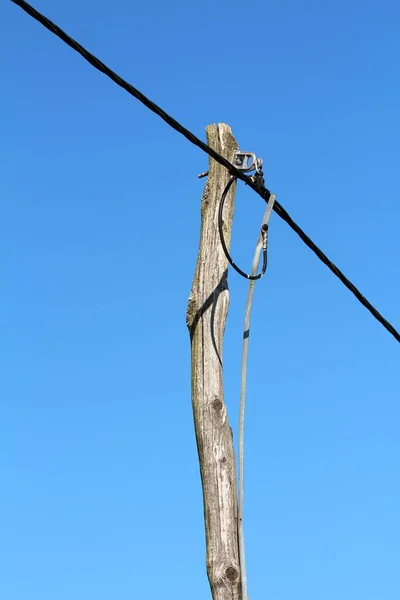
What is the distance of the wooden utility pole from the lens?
5.76m

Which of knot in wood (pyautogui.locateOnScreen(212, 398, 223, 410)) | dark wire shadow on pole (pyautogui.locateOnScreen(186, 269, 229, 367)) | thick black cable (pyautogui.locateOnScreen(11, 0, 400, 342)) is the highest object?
thick black cable (pyautogui.locateOnScreen(11, 0, 400, 342))

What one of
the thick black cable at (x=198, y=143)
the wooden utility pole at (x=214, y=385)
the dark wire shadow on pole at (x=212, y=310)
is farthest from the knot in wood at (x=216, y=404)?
the thick black cable at (x=198, y=143)

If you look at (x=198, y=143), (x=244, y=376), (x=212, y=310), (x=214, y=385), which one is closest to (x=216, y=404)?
(x=214, y=385)

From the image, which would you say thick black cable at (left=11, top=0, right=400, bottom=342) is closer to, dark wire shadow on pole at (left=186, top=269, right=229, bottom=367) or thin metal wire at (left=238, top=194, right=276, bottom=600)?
thin metal wire at (left=238, top=194, right=276, bottom=600)

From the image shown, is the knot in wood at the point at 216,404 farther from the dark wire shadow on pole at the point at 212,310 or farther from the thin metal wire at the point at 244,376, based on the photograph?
the dark wire shadow on pole at the point at 212,310

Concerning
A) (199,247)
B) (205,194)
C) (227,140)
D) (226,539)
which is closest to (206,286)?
(199,247)

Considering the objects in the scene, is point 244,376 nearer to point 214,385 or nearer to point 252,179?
point 214,385

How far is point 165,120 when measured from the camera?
240 inches

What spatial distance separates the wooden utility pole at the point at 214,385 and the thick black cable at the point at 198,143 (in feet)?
0.73

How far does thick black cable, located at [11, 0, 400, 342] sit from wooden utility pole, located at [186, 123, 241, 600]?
0.73 ft

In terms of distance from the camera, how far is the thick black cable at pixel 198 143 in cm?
531

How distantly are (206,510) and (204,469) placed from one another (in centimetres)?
26

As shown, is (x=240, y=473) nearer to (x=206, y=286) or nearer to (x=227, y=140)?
(x=206, y=286)

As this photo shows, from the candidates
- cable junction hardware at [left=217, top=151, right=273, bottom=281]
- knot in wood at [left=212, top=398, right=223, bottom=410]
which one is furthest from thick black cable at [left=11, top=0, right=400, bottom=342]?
knot in wood at [left=212, top=398, right=223, bottom=410]
